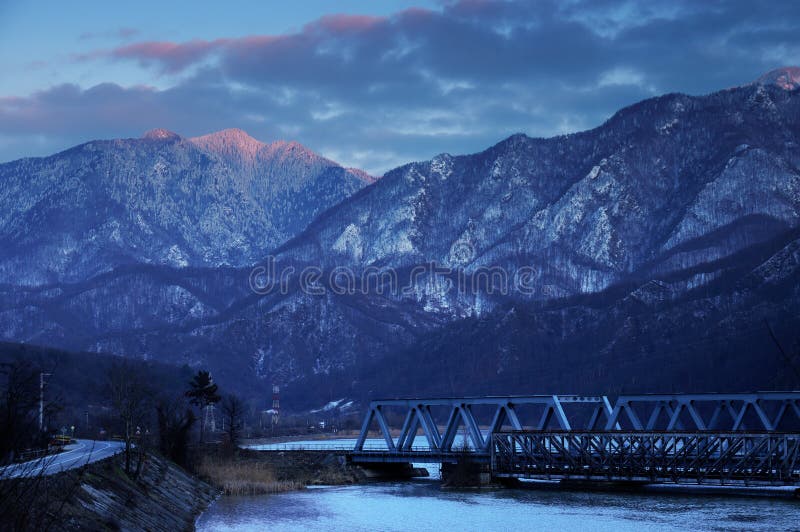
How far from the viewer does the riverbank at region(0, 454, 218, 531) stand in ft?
138

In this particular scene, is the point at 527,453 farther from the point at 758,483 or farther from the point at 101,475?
the point at 101,475

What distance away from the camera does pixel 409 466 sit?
131375mm

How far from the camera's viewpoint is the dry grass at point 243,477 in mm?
109750

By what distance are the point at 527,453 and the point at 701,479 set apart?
53.1 feet

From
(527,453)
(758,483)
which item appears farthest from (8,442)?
(527,453)

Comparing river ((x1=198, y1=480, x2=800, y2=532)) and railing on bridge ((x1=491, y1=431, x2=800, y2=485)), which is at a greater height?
railing on bridge ((x1=491, y1=431, x2=800, y2=485))

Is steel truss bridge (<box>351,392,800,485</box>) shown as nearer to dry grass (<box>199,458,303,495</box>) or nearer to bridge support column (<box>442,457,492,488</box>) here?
bridge support column (<box>442,457,492,488</box>)

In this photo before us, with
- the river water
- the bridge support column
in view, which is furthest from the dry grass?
the bridge support column

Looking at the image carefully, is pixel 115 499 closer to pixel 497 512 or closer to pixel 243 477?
pixel 497 512

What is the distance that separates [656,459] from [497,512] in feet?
68.6

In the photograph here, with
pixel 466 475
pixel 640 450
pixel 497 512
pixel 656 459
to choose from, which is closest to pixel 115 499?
pixel 497 512

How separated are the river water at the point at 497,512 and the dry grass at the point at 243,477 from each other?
11.8 ft

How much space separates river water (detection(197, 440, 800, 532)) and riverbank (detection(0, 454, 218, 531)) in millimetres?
2475

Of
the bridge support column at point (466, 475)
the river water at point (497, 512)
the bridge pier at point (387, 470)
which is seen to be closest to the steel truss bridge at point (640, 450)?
the bridge support column at point (466, 475)
